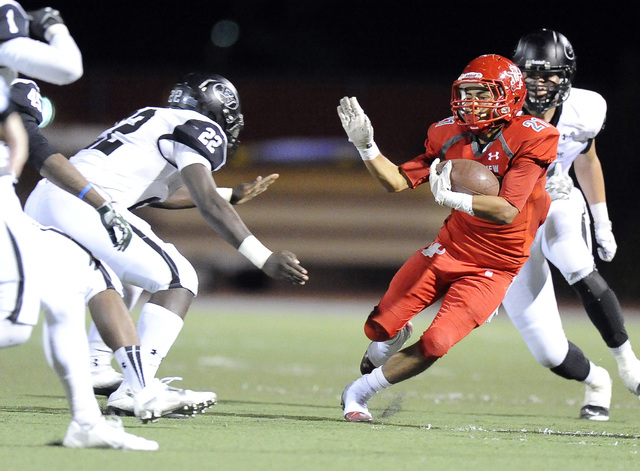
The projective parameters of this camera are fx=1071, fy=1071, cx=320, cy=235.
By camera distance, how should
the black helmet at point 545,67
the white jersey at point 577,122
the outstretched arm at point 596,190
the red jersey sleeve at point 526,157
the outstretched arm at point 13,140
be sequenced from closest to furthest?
1. the outstretched arm at point 13,140
2. the red jersey sleeve at point 526,157
3. the black helmet at point 545,67
4. the white jersey at point 577,122
5. the outstretched arm at point 596,190

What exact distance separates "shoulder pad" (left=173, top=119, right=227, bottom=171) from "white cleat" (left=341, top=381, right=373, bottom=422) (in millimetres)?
1066

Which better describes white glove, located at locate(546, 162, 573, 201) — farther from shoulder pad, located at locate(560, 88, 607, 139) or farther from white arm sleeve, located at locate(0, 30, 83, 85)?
white arm sleeve, located at locate(0, 30, 83, 85)

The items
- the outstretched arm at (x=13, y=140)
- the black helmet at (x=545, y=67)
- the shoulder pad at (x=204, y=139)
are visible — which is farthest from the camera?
the black helmet at (x=545, y=67)

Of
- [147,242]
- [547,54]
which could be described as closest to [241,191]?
[147,242]

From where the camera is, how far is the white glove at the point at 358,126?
4.38 metres

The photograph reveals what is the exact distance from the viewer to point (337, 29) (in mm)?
14742

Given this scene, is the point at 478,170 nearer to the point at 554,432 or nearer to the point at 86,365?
the point at 554,432

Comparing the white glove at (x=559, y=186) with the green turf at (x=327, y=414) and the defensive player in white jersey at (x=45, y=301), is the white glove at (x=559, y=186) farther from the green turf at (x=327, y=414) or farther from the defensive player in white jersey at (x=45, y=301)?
the defensive player in white jersey at (x=45, y=301)

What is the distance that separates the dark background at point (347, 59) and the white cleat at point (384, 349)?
27.0ft

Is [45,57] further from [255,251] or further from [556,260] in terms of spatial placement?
[556,260]

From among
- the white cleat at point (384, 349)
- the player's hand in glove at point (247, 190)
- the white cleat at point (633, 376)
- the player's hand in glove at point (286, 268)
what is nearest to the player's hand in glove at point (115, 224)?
the player's hand in glove at point (286, 268)

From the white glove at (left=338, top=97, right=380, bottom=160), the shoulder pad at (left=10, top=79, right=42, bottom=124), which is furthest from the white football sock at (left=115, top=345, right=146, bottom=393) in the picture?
the white glove at (left=338, top=97, right=380, bottom=160)

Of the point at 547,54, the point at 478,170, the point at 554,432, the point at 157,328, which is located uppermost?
the point at 547,54

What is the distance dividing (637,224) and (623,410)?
7.85 meters
